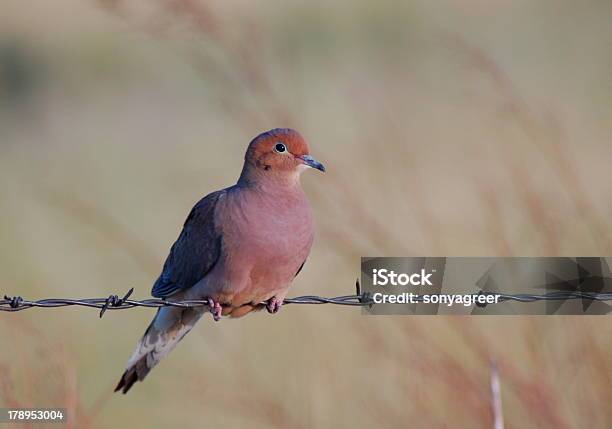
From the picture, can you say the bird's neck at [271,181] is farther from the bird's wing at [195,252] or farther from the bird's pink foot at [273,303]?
the bird's pink foot at [273,303]

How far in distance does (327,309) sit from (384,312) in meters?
1.57

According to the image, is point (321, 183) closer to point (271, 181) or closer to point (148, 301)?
point (271, 181)

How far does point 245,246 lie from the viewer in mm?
5211

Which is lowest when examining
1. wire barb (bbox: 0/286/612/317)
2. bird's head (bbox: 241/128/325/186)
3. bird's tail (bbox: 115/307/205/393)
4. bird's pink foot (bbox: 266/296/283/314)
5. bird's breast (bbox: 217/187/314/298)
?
wire barb (bbox: 0/286/612/317)

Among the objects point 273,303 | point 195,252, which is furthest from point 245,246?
point 273,303

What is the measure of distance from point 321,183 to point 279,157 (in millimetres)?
271

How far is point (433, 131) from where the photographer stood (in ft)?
31.8

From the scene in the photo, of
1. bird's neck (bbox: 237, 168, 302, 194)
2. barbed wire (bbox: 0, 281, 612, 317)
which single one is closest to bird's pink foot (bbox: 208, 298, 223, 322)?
barbed wire (bbox: 0, 281, 612, 317)

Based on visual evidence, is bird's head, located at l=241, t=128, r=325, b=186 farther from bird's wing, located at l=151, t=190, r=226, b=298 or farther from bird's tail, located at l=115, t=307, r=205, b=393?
bird's tail, located at l=115, t=307, r=205, b=393

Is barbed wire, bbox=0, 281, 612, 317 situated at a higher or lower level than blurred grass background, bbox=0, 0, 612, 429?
lower

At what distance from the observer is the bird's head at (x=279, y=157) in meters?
5.46

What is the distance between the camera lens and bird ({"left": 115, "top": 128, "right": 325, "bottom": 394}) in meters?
5.23

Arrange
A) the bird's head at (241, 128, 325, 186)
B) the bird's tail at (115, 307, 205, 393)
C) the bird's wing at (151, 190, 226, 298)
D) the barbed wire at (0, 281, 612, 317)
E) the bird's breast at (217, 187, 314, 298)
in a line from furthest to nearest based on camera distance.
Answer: the bird's tail at (115, 307, 205, 393)
the bird's head at (241, 128, 325, 186)
the bird's wing at (151, 190, 226, 298)
the bird's breast at (217, 187, 314, 298)
the barbed wire at (0, 281, 612, 317)

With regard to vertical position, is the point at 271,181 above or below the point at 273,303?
above
